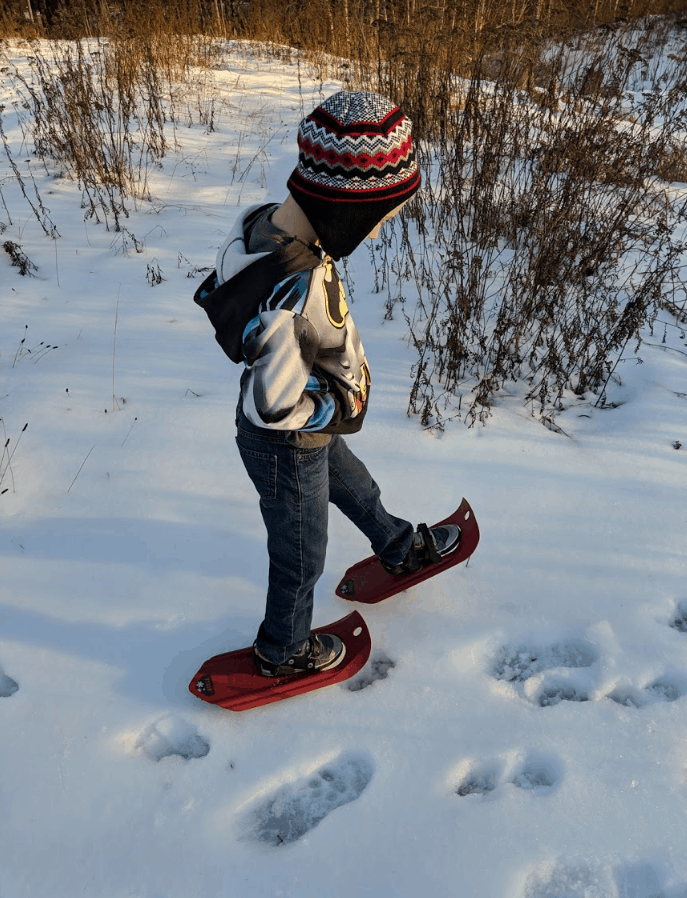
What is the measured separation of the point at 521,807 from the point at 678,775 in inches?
15.8

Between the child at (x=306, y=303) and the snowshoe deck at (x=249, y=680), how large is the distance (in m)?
0.43

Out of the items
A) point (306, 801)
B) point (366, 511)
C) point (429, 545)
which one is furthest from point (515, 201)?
point (306, 801)

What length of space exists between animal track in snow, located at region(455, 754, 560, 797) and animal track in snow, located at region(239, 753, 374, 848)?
0.82 ft

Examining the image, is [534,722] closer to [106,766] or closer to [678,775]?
[678,775]

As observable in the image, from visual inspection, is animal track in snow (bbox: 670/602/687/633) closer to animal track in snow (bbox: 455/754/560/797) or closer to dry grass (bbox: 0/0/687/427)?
animal track in snow (bbox: 455/754/560/797)

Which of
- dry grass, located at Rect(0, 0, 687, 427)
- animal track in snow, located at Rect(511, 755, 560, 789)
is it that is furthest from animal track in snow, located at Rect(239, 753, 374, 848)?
dry grass, located at Rect(0, 0, 687, 427)

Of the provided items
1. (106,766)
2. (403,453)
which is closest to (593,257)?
(403,453)

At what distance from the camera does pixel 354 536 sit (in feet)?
7.26

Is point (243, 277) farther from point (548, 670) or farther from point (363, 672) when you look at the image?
point (548, 670)

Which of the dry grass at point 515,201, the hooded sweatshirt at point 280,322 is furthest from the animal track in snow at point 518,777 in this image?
the dry grass at point 515,201

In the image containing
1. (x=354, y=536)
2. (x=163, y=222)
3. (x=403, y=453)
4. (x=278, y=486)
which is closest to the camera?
Result: (x=278, y=486)

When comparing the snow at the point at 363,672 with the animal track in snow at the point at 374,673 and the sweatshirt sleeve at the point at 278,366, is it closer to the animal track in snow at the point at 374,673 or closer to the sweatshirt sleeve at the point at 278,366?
the animal track in snow at the point at 374,673

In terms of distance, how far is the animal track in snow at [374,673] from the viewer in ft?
5.69

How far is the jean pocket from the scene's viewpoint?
132 cm
